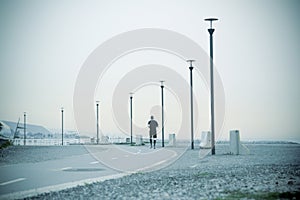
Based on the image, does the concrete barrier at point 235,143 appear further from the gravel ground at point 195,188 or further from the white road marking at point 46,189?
the white road marking at point 46,189

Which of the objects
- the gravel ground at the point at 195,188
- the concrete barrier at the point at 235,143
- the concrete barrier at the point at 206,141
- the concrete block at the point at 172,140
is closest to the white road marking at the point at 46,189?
the gravel ground at the point at 195,188

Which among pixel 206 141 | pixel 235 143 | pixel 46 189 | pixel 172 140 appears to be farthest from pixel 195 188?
pixel 172 140

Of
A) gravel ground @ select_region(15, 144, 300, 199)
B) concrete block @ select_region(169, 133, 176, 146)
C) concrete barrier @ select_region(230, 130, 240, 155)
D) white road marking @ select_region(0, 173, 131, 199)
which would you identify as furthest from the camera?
concrete block @ select_region(169, 133, 176, 146)

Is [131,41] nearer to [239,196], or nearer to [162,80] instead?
[162,80]

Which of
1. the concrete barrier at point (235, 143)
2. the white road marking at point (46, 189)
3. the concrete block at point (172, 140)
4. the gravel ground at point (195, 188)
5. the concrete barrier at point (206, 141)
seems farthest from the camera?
the concrete block at point (172, 140)

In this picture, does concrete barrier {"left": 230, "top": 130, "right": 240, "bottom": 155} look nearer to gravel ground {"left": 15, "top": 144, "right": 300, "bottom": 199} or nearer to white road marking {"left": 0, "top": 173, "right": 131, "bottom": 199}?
gravel ground {"left": 15, "top": 144, "right": 300, "bottom": 199}

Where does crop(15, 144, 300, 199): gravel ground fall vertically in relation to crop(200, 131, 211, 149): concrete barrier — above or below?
below

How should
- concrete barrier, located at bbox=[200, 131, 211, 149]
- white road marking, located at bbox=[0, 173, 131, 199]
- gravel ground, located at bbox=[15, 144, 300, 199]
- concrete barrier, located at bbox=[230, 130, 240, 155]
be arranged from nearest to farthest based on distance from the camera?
gravel ground, located at bbox=[15, 144, 300, 199] < white road marking, located at bbox=[0, 173, 131, 199] < concrete barrier, located at bbox=[230, 130, 240, 155] < concrete barrier, located at bbox=[200, 131, 211, 149]

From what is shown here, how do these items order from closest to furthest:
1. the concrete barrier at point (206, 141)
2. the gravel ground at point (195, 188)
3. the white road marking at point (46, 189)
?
the gravel ground at point (195, 188) < the white road marking at point (46, 189) < the concrete barrier at point (206, 141)

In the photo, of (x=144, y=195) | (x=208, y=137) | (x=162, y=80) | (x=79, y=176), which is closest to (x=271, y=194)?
(x=144, y=195)

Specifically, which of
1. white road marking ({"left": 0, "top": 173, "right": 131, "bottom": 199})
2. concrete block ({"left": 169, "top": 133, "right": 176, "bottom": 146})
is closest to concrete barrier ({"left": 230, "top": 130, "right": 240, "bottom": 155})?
white road marking ({"left": 0, "top": 173, "right": 131, "bottom": 199})

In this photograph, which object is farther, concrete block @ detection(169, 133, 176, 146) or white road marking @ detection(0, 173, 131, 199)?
concrete block @ detection(169, 133, 176, 146)

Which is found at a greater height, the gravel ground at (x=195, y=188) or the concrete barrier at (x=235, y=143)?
the concrete barrier at (x=235, y=143)

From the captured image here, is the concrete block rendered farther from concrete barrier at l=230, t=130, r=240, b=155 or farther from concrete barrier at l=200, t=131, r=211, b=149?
concrete barrier at l=230, t=130, r=240, b=155
